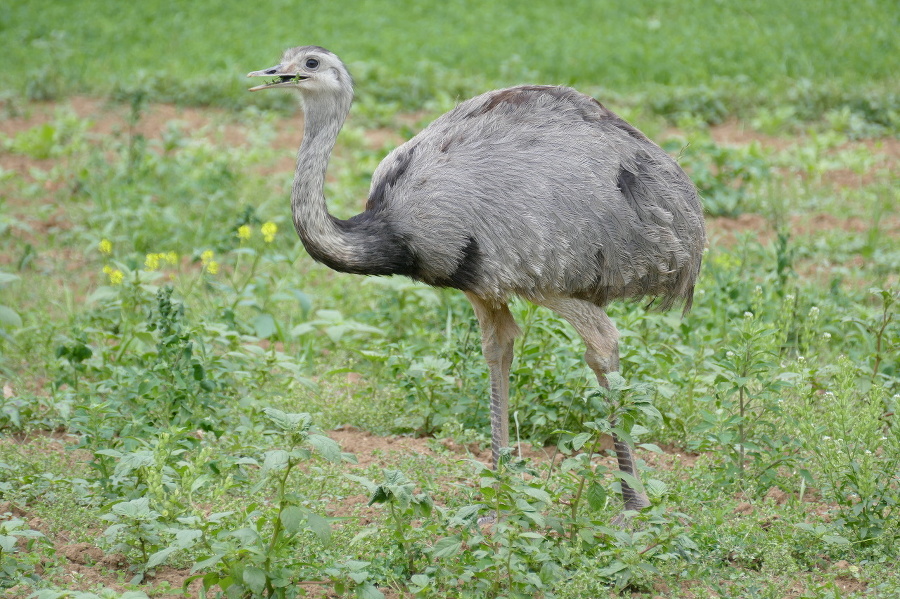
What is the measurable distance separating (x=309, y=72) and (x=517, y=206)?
88cm

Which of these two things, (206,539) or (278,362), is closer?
(206,539)

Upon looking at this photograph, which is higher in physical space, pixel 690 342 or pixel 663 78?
pixel 663 78

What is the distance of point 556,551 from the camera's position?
11.4 ft

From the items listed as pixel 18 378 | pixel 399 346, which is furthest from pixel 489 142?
pixel 18 378

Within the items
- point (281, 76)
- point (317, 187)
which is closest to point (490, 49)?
point (281, 76)

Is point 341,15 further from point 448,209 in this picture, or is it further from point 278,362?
point 448,209

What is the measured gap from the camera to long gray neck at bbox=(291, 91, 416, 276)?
375 cm

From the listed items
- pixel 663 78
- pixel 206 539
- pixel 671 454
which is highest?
pixel 663 78

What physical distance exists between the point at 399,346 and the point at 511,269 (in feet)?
4.37

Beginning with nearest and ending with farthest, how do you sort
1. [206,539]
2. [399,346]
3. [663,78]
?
[206,539] → [399,346] → [663,78]

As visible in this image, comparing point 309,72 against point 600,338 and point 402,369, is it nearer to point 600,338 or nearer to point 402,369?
point 600,338

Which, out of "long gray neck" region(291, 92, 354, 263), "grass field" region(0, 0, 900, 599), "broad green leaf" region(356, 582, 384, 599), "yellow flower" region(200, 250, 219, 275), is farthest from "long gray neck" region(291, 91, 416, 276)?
"yellow flower" region(200, 250, 219, 275)

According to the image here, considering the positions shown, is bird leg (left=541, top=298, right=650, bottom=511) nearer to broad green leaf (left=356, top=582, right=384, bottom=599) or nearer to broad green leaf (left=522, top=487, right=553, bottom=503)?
broad green leaf (left=522, top=487, right=553, bottom=503)

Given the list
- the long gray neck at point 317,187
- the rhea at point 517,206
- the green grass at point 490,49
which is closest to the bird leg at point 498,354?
the rhea at point 517,206
